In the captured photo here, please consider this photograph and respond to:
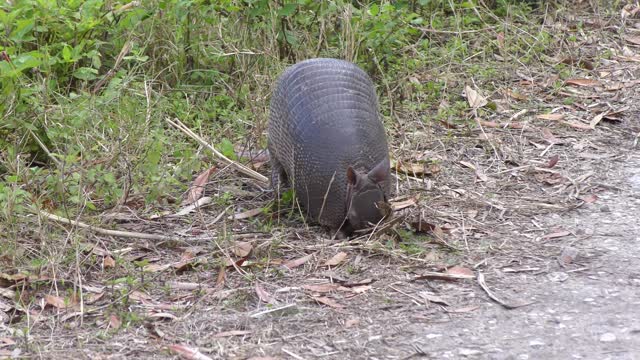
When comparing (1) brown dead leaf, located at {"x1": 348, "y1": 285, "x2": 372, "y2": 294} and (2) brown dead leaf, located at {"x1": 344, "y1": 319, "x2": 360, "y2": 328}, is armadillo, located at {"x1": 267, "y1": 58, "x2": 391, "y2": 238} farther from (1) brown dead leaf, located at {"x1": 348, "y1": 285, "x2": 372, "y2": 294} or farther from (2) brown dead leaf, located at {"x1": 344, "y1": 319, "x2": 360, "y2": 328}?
(2) brown dead leaf, located at {"x1": 344, "y1": 319, "x2": 360, "y2": 328}

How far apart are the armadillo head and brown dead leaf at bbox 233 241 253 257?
20.1 inches

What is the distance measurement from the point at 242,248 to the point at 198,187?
2.84 feet

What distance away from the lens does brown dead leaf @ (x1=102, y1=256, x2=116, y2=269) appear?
4355mm

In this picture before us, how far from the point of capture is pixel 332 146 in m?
4.73

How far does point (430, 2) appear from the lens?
7.61 metres

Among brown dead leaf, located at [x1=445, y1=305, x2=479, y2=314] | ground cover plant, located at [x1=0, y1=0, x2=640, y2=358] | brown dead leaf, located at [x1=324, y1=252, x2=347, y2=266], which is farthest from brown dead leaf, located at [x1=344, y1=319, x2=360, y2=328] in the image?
brown dead leaf, located at [x1=324, y1=252, x2=347, y2=266]

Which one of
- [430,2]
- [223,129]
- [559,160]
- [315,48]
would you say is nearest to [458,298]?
[559,160]

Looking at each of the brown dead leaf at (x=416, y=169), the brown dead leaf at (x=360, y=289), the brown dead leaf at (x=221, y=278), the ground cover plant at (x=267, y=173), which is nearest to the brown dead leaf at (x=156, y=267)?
the ground cover plant at (x=267, y=173)

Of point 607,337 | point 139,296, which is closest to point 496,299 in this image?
point 607,337

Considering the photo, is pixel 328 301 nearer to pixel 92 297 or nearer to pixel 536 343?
pixel 536 343

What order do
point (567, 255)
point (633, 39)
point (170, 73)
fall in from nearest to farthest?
point (567, 255) < point (170, 73) < point (633, 39)

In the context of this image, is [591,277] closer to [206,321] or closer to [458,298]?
[458,298]

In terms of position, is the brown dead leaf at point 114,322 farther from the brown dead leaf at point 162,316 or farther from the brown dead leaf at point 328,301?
the brown dead leaf at point 328,301

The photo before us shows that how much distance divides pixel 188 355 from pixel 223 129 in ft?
8.65
